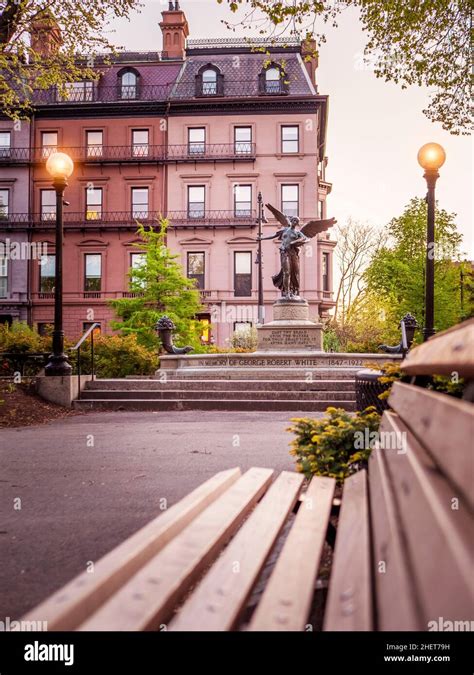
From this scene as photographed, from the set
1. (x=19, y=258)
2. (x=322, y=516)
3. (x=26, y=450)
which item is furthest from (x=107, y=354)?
(x=19, y=258)

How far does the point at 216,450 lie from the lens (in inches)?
268

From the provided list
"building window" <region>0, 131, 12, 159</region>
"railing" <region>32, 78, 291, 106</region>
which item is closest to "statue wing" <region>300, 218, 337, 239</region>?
"railing" <region>32, 78, 291, 106</region>

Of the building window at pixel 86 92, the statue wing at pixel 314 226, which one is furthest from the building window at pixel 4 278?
the statue wing at pixel 314 226

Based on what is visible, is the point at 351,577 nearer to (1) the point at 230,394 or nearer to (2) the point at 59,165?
(1) the point at 230,394

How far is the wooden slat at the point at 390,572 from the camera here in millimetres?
1200

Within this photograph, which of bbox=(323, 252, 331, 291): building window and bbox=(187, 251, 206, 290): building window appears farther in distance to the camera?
bbox=(323, 252, 331, 291): building window

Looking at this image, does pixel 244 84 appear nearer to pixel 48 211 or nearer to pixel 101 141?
pixel 101 141

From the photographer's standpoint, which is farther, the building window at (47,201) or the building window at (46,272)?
the building window at (47,201)

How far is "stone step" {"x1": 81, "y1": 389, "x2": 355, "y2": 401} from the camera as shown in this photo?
12.1 meters

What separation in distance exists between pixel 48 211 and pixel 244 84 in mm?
16036

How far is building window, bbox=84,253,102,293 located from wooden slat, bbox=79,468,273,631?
36760 millimetres

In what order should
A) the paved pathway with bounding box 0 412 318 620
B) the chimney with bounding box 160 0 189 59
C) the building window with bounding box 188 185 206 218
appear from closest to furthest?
the paved pathway with bounding box 0 412 318 620
the building window with bounding box 188 185 206 218
the chimney with bounding box 160 0 189 59

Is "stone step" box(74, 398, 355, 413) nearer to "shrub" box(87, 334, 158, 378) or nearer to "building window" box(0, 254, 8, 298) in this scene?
"shrub" box(87, 334, 158, 378)

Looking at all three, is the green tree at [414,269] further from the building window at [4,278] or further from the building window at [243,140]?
the building window at [4,278]
